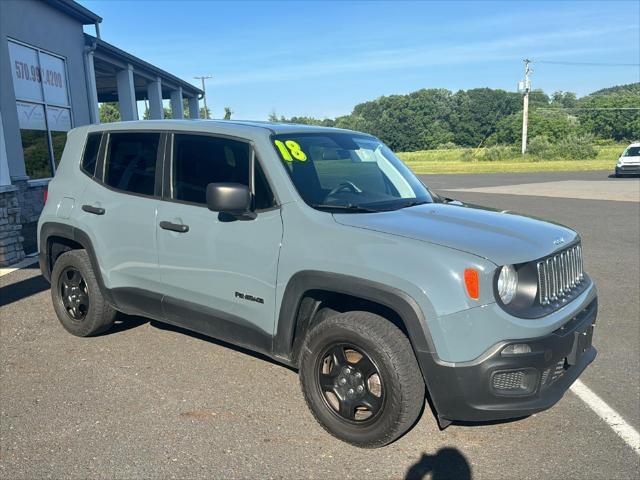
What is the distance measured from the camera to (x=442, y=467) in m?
2.90

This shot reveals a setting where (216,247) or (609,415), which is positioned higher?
(216,247)

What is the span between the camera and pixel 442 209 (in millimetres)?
3617

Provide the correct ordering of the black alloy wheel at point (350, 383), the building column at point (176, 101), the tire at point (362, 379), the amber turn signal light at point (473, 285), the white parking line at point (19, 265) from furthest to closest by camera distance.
A: the building column at point (176, 101) → the white parking line at point (19, 265) → the black alloy wheel at point (350, 383) → the tire at point (362, 379) → the amber turn signal light at point (473, 285)

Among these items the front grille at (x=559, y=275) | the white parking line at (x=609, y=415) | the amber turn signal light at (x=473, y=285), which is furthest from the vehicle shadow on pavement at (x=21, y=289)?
the white parking line at (x=609, y=415)

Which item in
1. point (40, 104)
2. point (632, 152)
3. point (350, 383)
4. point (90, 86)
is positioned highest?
point (90, 86)

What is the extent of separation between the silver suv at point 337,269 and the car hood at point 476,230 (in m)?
0.01

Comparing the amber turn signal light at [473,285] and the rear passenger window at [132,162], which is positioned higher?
the rear passenger window at [132,162]

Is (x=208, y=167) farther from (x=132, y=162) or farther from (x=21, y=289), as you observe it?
(x=21, y=289)

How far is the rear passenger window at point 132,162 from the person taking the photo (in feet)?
13.4

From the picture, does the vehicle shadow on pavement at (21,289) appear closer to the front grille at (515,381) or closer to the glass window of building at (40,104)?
the glass window of building at (40,104)

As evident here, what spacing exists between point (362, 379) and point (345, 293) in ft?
1.65

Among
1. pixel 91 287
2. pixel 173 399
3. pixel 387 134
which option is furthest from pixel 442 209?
pixel 387 134

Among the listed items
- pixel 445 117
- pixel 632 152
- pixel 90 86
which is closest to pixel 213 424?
pixel 90 86

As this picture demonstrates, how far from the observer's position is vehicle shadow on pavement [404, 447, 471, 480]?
9.25 feet
